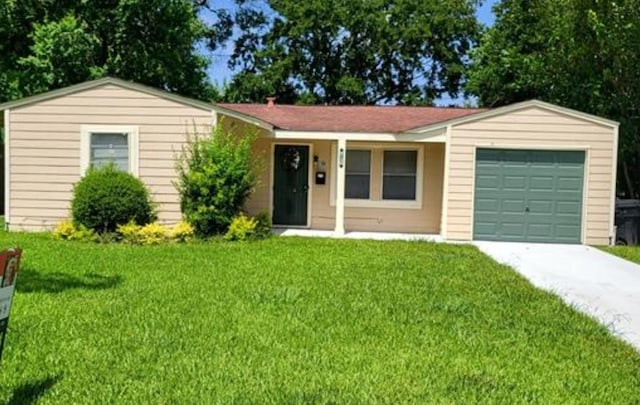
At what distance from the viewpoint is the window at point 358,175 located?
14867 mm

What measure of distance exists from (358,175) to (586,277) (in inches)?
264

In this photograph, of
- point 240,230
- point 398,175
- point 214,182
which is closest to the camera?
point 214,182

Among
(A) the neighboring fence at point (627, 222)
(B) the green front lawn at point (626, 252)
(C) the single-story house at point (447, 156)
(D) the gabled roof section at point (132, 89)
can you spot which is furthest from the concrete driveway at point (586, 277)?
(D) the gabled roof section at point (132, 89)

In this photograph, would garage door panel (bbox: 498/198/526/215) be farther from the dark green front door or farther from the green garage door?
the dark green front door

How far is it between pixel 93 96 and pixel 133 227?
Answer: 3.08m

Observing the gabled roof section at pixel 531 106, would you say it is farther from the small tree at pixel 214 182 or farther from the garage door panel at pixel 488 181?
the small tree at pixel 214 182

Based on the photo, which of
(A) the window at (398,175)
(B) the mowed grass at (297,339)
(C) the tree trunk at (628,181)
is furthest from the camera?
(C) the tree trunk at (628,181)

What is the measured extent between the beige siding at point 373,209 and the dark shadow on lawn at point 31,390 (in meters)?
10.7

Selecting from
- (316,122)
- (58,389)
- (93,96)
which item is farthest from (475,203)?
(58,389)

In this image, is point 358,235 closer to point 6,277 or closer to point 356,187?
point 356,187

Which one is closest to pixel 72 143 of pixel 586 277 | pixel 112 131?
pixel 112 131

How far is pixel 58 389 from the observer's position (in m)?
4.18

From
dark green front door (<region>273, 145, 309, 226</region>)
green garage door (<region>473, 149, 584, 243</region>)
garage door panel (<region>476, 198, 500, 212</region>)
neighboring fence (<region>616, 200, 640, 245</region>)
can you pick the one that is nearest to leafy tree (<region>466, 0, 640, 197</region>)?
neighboring fence (<region>616, 200, 640, 245</region>)

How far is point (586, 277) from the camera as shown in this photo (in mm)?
9211
